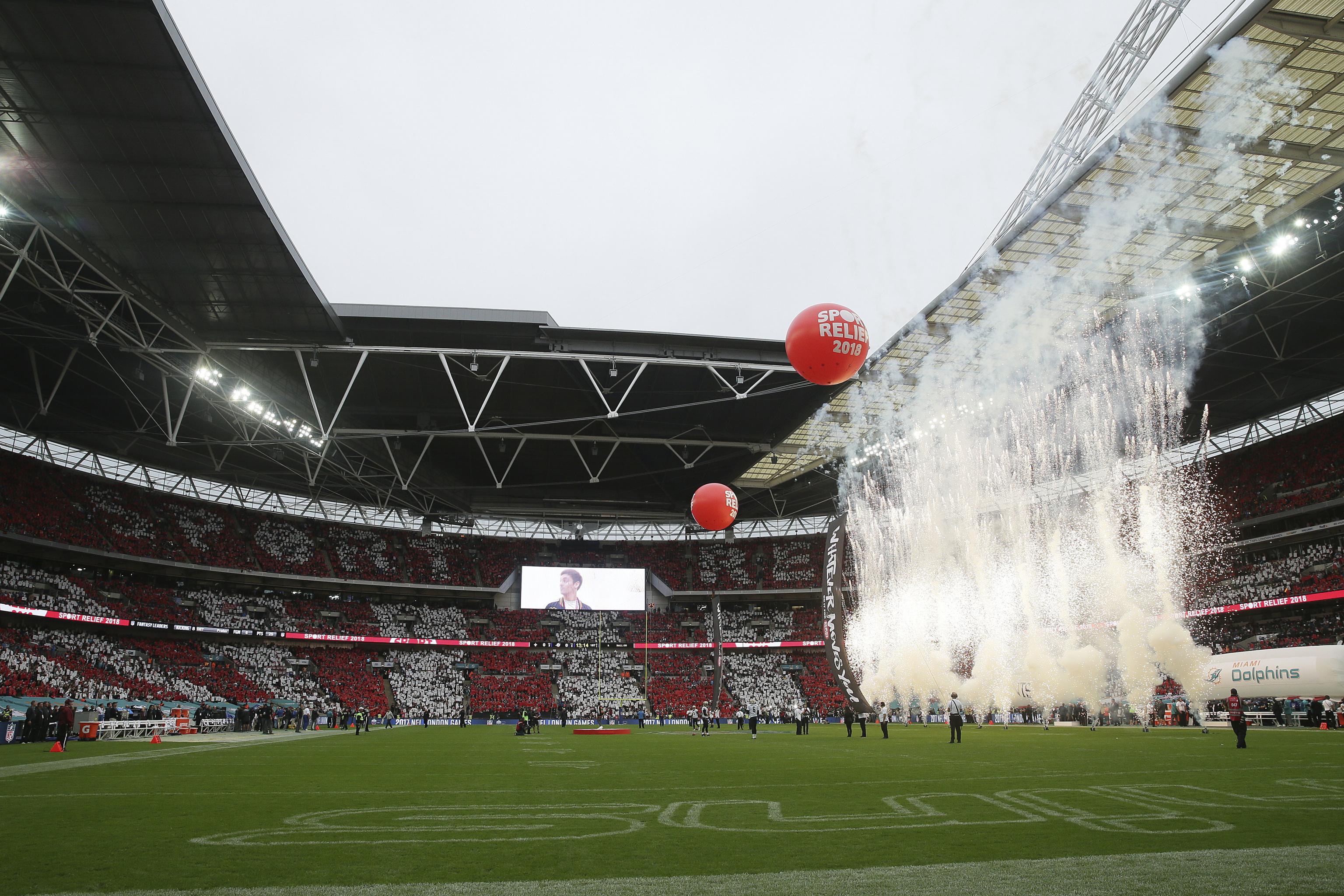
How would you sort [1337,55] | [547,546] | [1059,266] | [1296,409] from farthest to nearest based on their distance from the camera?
[547,546] → [1296,409] → [1059,266] → [1337,55]

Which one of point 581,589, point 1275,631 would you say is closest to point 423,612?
point 581,589

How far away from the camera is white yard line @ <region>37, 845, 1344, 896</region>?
203 inches

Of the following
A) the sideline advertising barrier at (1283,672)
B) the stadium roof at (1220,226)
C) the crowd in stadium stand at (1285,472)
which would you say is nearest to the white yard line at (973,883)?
the stadium roof at (1220,226)

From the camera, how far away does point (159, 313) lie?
26.0 m

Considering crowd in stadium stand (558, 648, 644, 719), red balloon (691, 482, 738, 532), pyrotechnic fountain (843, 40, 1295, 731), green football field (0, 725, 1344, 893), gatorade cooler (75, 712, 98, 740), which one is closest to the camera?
green football field (0, 725, 1344, 893)

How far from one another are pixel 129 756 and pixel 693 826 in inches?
719

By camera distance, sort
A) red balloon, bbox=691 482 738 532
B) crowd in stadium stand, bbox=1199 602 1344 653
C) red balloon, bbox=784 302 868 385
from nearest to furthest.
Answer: red balloon, bbox=784 302 868 385
red balloon, bbox=691 482 738 532
crowd in stadium stand, bbox=1199 602 1344 653

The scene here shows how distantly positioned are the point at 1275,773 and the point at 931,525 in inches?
1174

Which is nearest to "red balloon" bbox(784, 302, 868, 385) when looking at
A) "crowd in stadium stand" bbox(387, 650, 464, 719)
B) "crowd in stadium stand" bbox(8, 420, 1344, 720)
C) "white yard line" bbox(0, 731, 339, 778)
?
"white yard line" bbox(0, 731, 339, 778)

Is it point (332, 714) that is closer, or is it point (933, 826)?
point (933, 826)

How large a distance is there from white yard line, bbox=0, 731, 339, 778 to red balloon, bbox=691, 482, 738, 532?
1486 centimetres

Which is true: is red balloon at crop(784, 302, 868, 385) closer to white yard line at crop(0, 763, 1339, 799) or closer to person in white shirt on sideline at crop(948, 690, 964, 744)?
white yard line at crop(0, 763, 1339, 799)

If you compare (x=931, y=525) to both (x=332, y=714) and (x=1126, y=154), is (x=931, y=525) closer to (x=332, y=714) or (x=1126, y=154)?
(x=1126, y=154)

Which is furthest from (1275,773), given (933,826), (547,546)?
(547,546)
